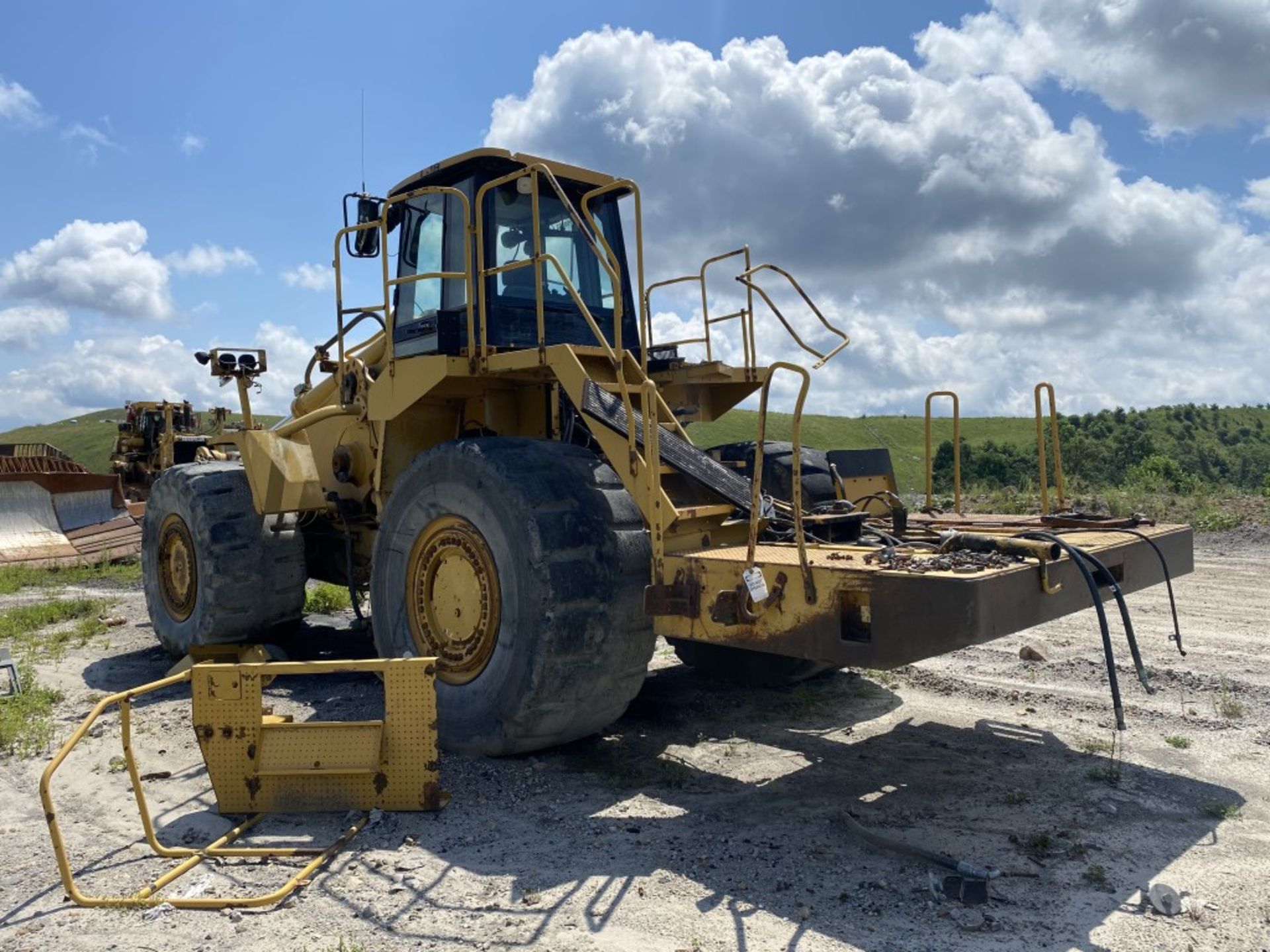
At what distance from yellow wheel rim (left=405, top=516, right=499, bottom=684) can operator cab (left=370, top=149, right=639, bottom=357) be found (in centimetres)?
131

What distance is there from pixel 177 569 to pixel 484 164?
4.27 meters

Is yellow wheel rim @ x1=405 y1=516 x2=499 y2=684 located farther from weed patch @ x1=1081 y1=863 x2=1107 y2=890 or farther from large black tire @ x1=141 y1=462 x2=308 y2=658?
Result: weed patch @ x1=1081 y1=863 x2=1107 y2=890

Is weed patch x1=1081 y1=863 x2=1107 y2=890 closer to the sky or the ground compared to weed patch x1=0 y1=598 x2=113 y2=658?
closer to the ground

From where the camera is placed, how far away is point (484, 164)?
21.3 feet

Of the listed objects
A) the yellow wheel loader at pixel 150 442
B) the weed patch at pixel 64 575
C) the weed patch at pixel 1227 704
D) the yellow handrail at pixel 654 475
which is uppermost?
the yellow wheel loader at pixel 150 442

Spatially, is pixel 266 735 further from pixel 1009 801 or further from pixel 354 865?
pixel 1009 801

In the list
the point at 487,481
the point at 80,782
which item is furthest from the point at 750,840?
the point at 80,782

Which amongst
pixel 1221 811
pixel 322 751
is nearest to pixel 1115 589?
pixel 1221 811

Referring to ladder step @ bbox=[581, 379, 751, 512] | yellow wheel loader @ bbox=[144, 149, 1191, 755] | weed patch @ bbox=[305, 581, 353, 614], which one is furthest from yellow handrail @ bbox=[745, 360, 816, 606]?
weed patch @ bbox=[305, 581, 353, 614]

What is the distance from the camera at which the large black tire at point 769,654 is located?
671 centimetres

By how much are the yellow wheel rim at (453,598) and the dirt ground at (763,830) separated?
614mm

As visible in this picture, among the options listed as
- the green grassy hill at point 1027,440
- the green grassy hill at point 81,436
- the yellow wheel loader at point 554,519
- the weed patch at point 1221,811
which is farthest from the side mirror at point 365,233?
the green grassy hill at point 81,436

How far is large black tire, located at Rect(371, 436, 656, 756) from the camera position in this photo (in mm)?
4820

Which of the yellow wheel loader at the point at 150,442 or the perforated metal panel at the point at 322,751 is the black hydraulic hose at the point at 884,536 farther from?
the yellow wheel loader at the point at 150,442
